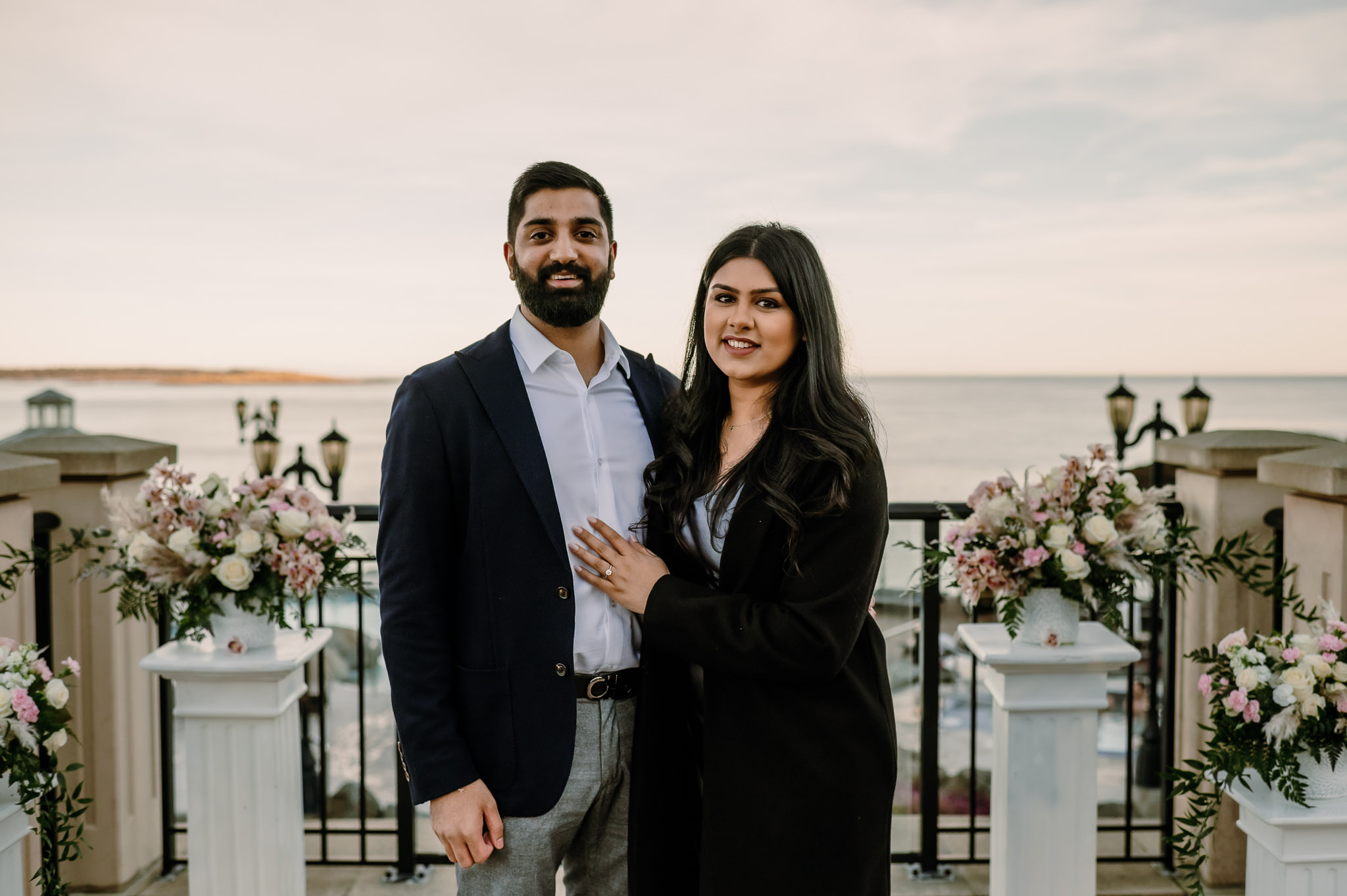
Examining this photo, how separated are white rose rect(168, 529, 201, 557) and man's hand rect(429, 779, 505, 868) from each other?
121cm

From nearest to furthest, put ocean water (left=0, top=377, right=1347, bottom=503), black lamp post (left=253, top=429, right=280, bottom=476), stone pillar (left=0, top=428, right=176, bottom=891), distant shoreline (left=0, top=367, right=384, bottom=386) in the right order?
1. stone pillar (left=0, top=428, right=176, bottom=891)
2. black lamp post (left=253, top=429, right=280, bottom=476)
3. distant shoreline (left=0, top=367, right=384, bottom=386)
4. ocean water (left=0, top=377, right=1347, bottom=503)

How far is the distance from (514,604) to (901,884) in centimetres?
228

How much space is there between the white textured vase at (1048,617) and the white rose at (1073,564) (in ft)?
0.38

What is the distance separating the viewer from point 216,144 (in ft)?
117

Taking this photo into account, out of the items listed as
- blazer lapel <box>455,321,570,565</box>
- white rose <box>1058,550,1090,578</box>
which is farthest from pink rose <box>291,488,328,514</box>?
white rose <box>1058,550,1090,578</box>

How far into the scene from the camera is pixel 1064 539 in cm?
234

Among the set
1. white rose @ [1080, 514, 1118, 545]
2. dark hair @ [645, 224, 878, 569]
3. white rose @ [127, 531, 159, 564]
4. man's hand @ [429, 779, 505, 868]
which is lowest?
man's hand @ [429, 779, 505, 868]

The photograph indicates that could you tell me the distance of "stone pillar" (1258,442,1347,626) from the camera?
7.93ft

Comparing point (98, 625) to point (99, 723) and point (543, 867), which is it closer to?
point (99, 723)

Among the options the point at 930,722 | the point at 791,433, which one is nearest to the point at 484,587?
the point at 791,433

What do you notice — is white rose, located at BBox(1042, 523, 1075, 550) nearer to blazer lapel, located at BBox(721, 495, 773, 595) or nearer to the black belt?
blazer lapel, located at BBox(721, 495, 773, 595)

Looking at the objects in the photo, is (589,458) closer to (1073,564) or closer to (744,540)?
(744,540)

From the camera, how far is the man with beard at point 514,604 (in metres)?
1.60

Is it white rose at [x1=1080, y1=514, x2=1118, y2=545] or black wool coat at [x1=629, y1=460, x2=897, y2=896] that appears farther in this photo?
white rose at [x1=1080, y1=514, x2=1118, y2=545]
